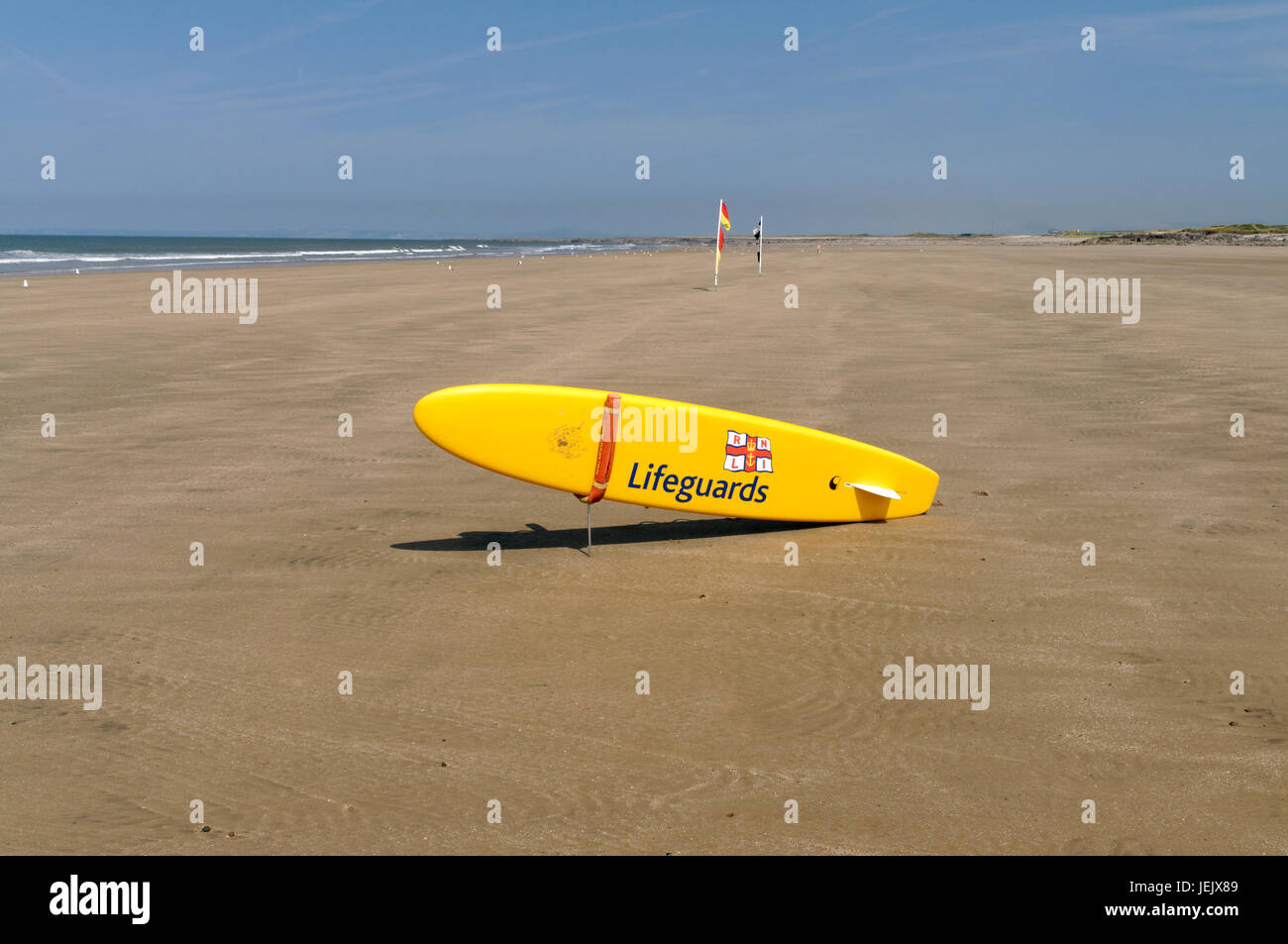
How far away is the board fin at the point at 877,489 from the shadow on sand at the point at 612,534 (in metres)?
0.33

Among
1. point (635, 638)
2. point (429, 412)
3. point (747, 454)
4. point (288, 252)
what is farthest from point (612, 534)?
point (288, 252)

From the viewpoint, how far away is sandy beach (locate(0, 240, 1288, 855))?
141 inches

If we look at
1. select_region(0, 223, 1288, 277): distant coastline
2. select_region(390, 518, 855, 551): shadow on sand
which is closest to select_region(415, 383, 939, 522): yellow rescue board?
select_region(390, 518, 855, 551): shadow on sand

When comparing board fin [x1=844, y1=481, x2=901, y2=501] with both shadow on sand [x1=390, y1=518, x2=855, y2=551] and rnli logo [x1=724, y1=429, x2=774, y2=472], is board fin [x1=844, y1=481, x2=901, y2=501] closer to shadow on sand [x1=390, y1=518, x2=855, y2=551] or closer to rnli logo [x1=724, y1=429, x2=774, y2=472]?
shadow on sand [x1=390, y1=518, x2=855, y2=551]

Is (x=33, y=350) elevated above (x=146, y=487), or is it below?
above

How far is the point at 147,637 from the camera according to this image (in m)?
5.03

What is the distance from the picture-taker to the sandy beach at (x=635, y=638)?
11.8 feet

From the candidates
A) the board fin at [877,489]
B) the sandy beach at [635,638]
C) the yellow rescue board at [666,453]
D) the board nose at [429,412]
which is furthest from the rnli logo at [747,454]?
the board nose at [429,412]

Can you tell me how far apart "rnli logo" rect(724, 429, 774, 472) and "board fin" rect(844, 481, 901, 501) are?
592 mm

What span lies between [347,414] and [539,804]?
7.48 meters

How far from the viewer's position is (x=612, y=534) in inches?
268

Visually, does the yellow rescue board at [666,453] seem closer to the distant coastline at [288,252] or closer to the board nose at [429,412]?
the board nose at [429,412]

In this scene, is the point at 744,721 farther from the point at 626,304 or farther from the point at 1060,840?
the point at 626,304
